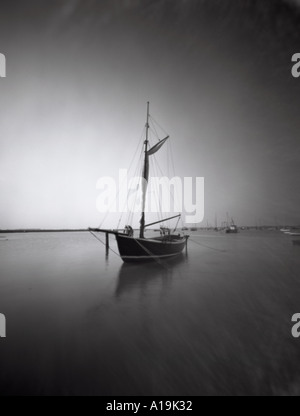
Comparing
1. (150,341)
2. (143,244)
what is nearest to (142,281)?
(143,244)

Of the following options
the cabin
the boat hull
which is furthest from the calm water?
the boat hull

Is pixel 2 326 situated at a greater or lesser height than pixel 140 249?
lesser

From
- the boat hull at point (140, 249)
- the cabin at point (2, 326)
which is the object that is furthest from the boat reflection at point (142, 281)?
→ the cabin at point (2, 326)

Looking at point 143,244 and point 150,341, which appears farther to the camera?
point 143,244

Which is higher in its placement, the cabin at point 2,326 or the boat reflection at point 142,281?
the cabin at point 2,326

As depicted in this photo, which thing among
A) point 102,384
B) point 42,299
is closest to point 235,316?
point 102,384

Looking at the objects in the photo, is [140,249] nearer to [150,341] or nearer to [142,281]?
[142,281]

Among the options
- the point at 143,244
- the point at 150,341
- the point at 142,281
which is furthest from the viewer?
the point at 143,244

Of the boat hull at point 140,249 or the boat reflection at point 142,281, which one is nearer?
the boat reflection at point 142,281

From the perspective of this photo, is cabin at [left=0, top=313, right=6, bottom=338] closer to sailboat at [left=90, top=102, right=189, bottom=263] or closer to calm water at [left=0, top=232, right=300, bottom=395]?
calm water at [left=0, top=232, right=300, bottom=395]

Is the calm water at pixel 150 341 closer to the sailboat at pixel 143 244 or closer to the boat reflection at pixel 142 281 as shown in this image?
the boat reflection at pixel 142 281
